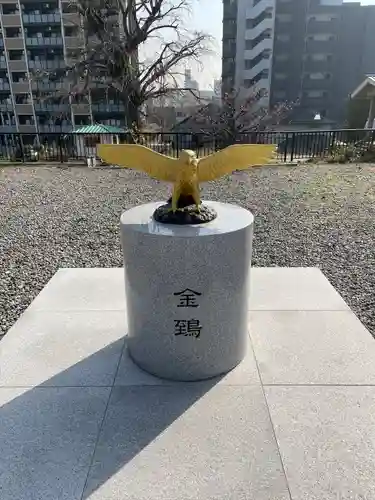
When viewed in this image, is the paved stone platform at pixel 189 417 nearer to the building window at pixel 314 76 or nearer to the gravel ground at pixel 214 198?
the gravel ground at pixel 214 198

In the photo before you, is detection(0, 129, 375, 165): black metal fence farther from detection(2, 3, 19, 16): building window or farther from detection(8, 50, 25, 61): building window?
detection(2, 3, 19, 16): building window

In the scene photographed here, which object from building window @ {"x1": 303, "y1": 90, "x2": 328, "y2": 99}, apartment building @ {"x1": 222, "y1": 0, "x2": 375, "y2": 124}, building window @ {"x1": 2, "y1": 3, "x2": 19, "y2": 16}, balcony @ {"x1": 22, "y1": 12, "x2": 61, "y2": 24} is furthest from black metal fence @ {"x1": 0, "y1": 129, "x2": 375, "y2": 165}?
building window @ {"x1": 303, "y1": 90, "x2": 328, "y2": 99}

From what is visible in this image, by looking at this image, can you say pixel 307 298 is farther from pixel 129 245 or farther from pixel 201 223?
pixel 129 245

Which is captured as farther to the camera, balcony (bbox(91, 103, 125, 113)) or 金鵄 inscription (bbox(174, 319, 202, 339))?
balcony (bbox(91, 103, 125, 113))

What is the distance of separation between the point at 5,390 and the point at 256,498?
166cm

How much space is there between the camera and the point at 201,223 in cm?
234

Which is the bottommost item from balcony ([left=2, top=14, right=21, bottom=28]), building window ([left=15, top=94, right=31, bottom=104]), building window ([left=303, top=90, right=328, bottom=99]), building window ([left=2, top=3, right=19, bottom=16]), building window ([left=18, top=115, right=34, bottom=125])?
building window ([left=18, top=115, right=34, bottom=125])

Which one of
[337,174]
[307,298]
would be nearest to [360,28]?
[337,174]

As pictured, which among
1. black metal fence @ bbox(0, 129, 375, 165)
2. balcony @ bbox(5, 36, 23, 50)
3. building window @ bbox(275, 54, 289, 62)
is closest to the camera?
black metal fence @ bbox(0, 129, 375, 165)

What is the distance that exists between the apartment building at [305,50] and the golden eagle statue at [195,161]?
122 ft

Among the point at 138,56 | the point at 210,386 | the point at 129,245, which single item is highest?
the point at 138,56

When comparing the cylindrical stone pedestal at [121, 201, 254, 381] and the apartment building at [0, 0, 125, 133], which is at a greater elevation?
the apartment building at [0, 0, 125, 133]

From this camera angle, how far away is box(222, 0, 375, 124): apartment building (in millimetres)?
36406

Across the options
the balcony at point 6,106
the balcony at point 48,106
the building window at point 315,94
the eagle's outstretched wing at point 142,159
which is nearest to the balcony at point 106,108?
the balcony at point 48,106
